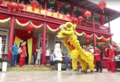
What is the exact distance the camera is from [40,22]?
9430mm

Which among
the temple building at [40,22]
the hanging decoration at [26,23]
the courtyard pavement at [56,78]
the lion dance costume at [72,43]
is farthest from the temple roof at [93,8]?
the courtyard pavement at [56,78]

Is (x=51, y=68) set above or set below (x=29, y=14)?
below

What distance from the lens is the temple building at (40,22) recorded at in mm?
8347

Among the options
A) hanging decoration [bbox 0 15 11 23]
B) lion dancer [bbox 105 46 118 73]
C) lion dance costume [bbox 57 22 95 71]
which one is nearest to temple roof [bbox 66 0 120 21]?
hanging decoration [bbox 0 15 11 23]

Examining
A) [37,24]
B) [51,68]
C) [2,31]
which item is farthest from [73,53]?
[2,31]

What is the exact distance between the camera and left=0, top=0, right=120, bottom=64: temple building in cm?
835

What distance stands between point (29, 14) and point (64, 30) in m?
4.79

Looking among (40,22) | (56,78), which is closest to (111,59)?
(56,78)

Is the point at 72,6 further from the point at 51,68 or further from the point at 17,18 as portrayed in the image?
the point at 51,68

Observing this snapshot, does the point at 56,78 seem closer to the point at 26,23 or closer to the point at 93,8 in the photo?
the point at 26,23

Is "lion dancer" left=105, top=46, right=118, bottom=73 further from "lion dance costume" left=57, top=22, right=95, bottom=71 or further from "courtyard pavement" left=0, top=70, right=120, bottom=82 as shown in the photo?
"courtyard pavement" left=0, top=70, right=120, bottom=82

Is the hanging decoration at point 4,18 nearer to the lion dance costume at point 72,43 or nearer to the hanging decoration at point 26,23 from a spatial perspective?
the hanging decoration at point 26,23

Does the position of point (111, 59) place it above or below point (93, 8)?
below

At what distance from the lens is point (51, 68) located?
783 centimetres
